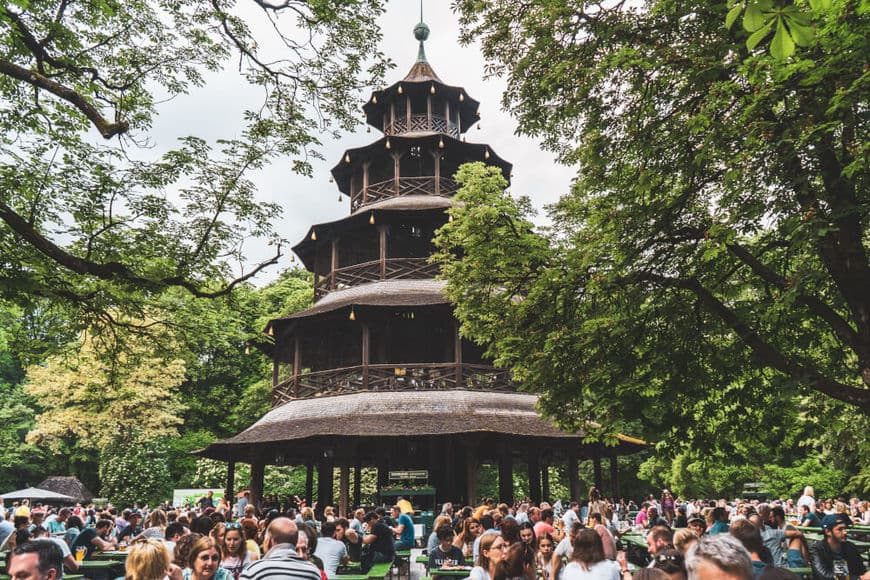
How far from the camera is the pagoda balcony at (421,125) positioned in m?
33.9

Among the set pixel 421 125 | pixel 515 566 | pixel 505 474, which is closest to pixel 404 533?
pixel 505 474

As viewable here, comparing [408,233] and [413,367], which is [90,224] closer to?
[413,367]

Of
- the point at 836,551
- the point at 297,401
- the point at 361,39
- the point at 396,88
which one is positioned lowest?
the point at 836,551

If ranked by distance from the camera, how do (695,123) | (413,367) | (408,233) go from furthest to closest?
(408,233)
(413,367)
(695,123)

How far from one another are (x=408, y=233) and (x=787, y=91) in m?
22.7

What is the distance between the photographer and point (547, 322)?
38.7 feet

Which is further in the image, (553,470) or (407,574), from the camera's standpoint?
(553,470)

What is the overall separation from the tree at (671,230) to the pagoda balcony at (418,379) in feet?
37.4

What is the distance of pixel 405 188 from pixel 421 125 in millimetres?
4888

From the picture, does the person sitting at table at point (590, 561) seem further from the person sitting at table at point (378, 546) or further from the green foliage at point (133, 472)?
the green foliage at point (133, 472)

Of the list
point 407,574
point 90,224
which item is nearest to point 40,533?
point 90,224

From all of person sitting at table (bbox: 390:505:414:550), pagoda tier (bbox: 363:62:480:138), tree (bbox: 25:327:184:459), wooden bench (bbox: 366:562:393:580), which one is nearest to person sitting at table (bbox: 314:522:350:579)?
wooden bench (bbox: 366:562:393:580)

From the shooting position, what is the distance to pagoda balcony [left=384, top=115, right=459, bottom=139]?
33.9 meters

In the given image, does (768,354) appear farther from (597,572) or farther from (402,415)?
(402,415)
